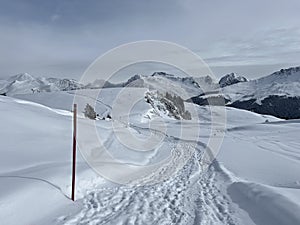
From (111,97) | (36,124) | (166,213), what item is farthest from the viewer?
(111,97)

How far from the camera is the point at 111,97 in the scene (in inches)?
4058

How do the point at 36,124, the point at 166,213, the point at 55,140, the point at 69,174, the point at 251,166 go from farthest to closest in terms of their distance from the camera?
the point at 36,124
the point at 55,140
the point at 251,166
the point at 69,174
the point at 166,213

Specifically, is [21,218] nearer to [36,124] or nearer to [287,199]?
[287,199]

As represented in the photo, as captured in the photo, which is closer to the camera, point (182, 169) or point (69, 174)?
point (69, 174)

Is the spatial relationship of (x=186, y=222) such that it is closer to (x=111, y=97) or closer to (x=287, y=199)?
(x=287, y=199)

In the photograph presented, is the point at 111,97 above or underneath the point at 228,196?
above

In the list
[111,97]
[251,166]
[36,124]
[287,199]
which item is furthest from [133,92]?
[287,199]

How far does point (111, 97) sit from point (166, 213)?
9686cm

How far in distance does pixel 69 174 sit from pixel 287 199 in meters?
6.28

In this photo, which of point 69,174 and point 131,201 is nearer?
point 131,201

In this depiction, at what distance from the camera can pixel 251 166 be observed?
1433 centimetres

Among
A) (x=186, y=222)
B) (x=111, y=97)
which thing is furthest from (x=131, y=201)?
(x=111, y=97)

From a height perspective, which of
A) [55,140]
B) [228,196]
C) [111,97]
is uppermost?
[111,97]

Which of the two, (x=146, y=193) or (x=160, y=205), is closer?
(x=160, y=205)
